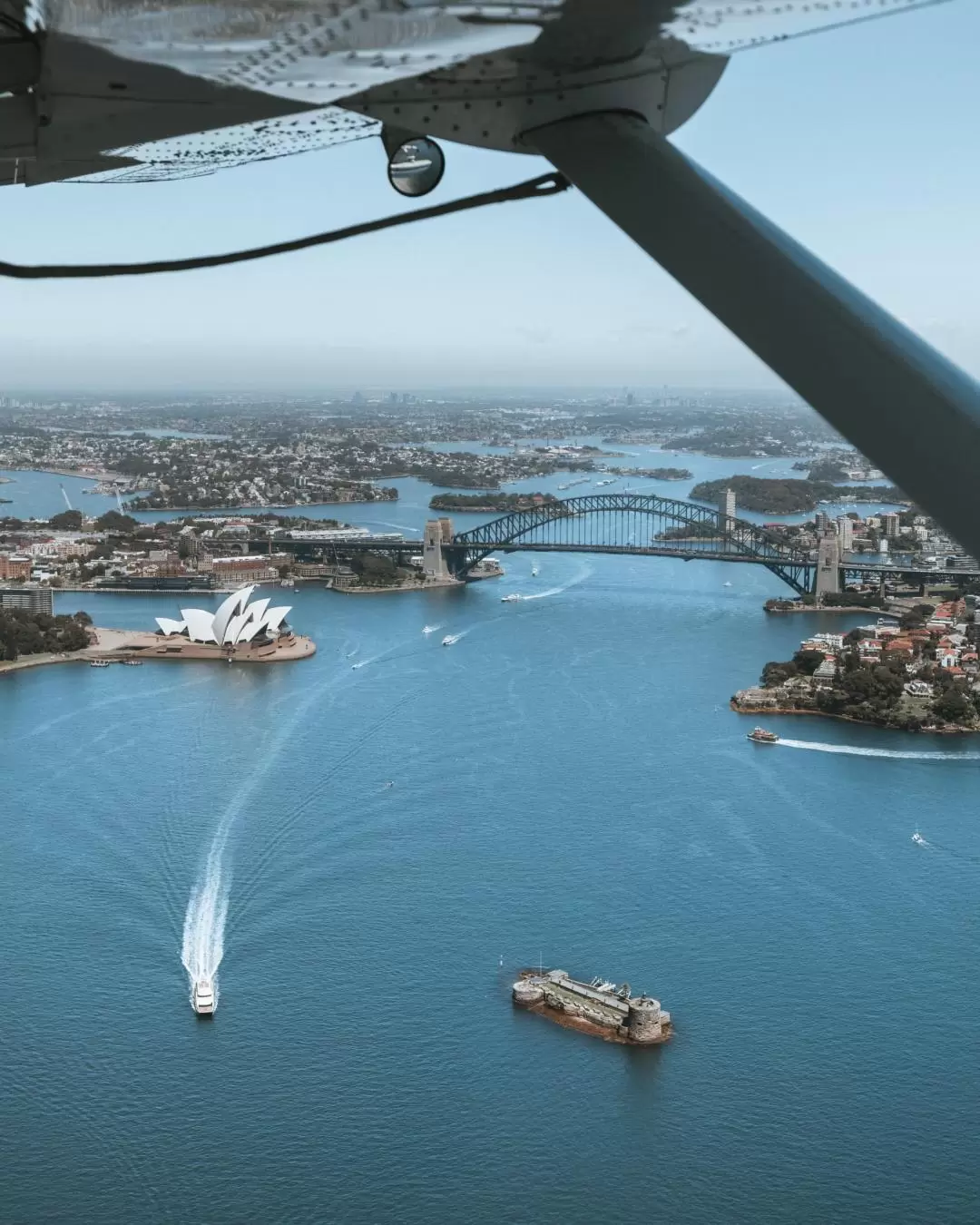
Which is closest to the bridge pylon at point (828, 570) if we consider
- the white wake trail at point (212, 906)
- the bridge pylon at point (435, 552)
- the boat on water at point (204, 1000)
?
the bridge pylon at point (435, 552)

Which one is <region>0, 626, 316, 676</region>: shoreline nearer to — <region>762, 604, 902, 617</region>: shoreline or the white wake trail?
the white wake trail

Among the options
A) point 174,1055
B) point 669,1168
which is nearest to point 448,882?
point 174,1055

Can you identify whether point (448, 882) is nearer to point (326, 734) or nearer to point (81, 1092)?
point (81, 1092)

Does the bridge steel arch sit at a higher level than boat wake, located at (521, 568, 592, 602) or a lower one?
higher

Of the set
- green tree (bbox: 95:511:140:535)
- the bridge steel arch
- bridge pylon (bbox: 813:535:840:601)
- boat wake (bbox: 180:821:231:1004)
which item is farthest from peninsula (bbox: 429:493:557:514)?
boat wake (bbox: 180:821:231:1004)

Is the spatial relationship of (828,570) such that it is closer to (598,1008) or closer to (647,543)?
(647,543)
